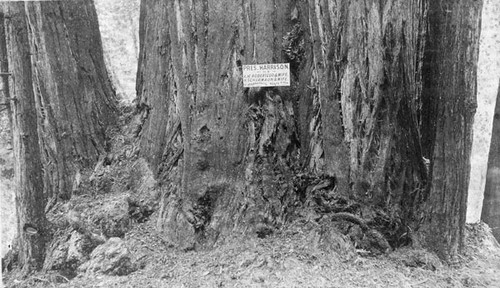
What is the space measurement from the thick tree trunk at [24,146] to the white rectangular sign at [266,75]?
5.61ft

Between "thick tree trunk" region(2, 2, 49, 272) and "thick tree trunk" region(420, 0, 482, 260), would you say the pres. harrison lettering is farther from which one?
"thick tree trunk" region(2, 2, 49, 272)

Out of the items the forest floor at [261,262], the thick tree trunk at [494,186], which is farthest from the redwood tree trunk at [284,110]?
the thick tree trunk at [494,186]

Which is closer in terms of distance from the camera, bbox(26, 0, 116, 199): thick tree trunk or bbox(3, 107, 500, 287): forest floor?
bbox(3, 107, 500, 287): forest floor

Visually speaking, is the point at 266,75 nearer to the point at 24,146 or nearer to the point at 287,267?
the point at 287,267

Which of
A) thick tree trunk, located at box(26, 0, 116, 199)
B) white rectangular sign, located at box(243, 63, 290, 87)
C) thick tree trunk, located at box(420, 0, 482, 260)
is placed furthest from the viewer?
thick tree trunk, located at box(26, 0, 116, 199)

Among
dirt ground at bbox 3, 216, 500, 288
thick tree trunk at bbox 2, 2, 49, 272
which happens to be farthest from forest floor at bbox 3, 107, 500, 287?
thick tree trunk at bbox 2, 2, 49, 272

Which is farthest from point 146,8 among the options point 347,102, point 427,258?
point 427,258

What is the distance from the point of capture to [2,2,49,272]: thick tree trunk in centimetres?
353

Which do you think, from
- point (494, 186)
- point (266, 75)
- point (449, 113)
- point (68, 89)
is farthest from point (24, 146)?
point (494, 186)

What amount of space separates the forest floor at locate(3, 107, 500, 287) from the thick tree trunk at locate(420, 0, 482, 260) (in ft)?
0.69

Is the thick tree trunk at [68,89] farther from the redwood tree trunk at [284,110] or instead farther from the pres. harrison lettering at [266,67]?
the pres. harrison lettering at [266,67]

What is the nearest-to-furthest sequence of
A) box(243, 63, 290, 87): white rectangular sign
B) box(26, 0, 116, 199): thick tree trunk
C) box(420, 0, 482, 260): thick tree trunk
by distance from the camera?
box(420, 0, 482, 260): thick tree trunk → box(243, 63, 290, 87): white rectangular sign → box(26, 0, 116, 199): thick tree trunk

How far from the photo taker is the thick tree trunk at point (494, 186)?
3537 mm

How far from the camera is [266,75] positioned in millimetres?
3551
